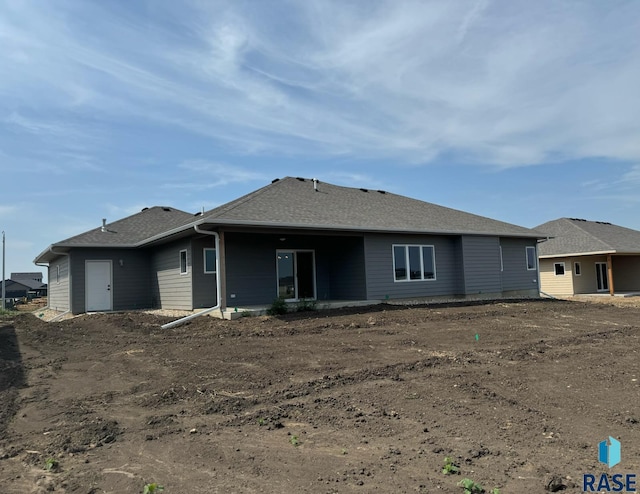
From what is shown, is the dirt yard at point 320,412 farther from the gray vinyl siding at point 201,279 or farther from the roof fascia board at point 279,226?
the gray vinyl siding at point 201,279

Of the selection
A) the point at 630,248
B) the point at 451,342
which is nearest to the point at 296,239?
the point at 451,342

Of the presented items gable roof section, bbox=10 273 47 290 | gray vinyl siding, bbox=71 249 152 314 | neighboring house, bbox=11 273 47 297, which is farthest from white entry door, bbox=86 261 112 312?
gable roof section, bbox=10 273 47 290

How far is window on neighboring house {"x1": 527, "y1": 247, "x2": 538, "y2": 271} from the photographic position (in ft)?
69.6

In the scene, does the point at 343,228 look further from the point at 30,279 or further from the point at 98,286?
the point at 30,279

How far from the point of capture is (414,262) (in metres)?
17.1

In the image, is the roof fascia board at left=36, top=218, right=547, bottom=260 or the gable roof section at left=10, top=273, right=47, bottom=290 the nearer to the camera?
the roof fascia board at left=36, top=218, right=547, bottom=260

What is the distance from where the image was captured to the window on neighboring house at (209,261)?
15.5m

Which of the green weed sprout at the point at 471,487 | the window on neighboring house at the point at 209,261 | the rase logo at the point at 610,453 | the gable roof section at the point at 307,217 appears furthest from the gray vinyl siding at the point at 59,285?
the rase logo at the point at 610,453

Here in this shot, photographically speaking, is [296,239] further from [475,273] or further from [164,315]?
[475,273]

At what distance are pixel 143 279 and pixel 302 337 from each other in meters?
11.2

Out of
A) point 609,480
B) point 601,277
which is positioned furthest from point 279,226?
point 601,277

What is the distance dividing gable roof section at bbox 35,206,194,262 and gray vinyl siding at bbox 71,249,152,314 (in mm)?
456

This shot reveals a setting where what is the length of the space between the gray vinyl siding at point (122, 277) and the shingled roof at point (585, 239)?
749 inches

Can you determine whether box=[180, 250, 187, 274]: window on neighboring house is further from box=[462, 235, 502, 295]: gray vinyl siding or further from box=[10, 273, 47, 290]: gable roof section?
box=[10, 273, 47, 290]: gable roof section
